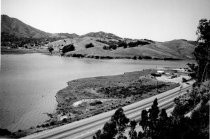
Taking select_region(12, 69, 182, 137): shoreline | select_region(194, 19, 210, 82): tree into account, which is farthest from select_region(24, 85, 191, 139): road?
select_region(194, 19, 210, 82): tree

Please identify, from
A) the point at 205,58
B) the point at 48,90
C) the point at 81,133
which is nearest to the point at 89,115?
the point at 81,133

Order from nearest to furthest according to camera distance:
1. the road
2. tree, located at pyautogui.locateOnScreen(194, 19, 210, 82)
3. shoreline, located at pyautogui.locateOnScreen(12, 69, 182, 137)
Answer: the road
shoreline, located at pyautogui.locateOnScreen(12, 69, 182, 137)
tree, located at pyautogui.locateOnScreen(194, 19, 210, 82)

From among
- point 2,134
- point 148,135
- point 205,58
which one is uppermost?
point 205,58

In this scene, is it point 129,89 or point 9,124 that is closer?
point 9,124

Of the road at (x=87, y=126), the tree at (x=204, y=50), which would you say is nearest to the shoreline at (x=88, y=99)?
the road at (x=87, y=126)

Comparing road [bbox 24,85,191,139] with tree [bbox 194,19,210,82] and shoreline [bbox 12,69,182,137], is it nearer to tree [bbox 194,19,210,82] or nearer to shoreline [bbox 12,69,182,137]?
shoreline [bbox 12,69,182,137]

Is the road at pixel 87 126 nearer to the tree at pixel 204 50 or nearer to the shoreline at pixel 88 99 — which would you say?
the shoreline at pixel 88 99

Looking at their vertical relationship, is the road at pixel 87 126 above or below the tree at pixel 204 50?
below

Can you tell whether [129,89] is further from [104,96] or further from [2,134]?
[2,134]

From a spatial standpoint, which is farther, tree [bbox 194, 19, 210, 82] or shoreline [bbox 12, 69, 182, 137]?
tree [bbox 194, 19, 210, 82]
